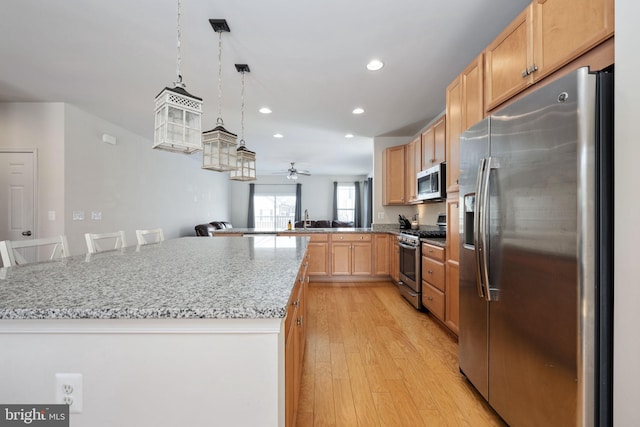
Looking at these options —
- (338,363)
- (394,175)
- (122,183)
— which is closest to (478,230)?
(338,363)

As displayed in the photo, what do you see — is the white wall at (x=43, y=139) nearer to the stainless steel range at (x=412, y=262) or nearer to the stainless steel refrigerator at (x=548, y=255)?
the stainless steel range at (x=412, y=262)

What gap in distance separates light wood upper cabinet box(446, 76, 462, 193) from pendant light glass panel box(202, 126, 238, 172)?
6.07ft

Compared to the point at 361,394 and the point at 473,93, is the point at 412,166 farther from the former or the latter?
the point at 361,394

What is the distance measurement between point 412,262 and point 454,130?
5.31ft

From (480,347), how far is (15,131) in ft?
17.9

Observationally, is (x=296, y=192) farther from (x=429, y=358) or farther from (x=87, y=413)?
(x=87, y=413)

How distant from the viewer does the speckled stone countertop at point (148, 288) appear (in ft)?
2.47

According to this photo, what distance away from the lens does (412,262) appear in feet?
10.8

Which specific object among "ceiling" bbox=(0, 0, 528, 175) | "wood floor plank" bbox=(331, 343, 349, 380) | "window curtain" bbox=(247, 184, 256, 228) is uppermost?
"ceiling" bbox=(0, 0, 528, 175)

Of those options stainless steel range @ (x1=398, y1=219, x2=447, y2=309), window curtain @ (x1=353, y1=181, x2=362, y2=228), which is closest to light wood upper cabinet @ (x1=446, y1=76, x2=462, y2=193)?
stainless steel range @ (x1=398, y1=219, x2=447, y2=309)

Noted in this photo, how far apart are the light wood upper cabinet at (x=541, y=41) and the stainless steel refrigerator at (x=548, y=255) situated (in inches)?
10.6

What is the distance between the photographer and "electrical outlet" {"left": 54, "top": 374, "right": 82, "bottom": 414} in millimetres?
779

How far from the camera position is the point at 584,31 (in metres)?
1.16

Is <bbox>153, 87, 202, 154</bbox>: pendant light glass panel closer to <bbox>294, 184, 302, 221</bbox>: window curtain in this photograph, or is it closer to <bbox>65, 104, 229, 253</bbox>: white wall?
<bbox>65, 104, 229, 253</bbox>: white wall
